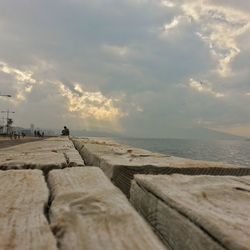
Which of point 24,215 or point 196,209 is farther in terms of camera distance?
point 24,215

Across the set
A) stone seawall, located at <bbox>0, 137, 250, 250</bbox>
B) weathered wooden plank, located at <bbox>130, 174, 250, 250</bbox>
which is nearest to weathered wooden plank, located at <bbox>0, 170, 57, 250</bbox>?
stone seawall, located at <bbox>0, 137, 250, 250</bbox>

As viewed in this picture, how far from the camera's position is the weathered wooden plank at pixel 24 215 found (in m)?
1.00

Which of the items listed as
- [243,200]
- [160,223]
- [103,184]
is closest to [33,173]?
[103,184]

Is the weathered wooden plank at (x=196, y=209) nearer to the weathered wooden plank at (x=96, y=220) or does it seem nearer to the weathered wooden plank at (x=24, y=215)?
the weathered wooden plank at (x=96, y=220)

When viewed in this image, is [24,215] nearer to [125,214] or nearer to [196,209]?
[125,214]

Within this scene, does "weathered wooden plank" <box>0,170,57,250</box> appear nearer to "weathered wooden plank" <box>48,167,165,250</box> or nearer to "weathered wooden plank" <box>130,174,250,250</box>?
"weathered wooden plank" <box>48,167,165,250</box>

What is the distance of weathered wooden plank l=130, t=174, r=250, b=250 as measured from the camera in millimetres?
912

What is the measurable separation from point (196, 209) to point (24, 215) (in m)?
0.60

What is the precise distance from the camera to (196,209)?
3.63 ft

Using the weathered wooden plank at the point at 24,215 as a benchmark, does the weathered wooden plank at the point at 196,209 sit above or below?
above

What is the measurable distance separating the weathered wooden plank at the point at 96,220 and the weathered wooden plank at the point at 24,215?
0.04 m

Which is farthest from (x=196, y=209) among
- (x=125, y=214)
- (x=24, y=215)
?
(x=24, y=215)

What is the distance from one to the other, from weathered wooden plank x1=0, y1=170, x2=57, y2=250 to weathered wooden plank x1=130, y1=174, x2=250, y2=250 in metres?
0.38

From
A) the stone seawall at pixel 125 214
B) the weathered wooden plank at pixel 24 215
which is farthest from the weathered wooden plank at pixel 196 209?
the weathered wooden plank at pixel 24 215
